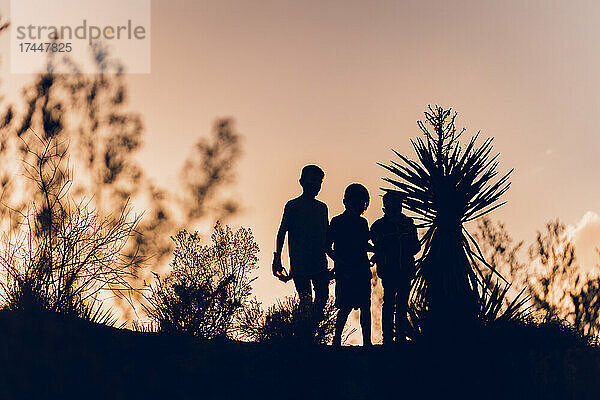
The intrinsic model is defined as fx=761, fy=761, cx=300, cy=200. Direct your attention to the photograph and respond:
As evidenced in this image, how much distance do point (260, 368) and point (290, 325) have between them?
0.60m

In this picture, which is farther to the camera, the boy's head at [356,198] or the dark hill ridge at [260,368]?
the boy's head at [356,198]

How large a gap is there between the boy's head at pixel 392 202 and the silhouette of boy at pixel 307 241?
0.80 meters

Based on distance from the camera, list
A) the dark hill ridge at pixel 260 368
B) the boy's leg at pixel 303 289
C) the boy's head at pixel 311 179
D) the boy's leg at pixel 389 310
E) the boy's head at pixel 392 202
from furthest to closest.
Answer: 1. the boy's head at pixel 392 202
2. the boy's leg at pixel 389 310
3. the boy's head at pixel 311 179
4. the boy's leg at pixel 303 289
5. the dark hill ridge at pixel 260 368

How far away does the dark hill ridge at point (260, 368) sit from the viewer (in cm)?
705

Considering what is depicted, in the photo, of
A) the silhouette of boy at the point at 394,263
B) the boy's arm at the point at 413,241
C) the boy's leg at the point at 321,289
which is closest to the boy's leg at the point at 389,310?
the silhouette of boy at the point at 394,263

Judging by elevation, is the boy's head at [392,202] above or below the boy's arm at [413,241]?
above

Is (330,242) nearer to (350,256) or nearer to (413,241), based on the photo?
(350,256)

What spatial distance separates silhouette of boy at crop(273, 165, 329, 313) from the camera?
809cm

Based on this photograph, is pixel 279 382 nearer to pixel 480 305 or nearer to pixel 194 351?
pixel 194 351

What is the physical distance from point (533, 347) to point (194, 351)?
3.69 meters

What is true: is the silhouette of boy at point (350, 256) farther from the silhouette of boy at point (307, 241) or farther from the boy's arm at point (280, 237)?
the boy's arm at point (280, 237)

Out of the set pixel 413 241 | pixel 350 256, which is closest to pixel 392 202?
pixel 413 241

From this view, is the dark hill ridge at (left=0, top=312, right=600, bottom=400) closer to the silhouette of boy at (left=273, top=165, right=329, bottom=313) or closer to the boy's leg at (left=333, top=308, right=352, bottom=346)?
the boy's leg at (left=333, top=308, right=352, bottom=346)

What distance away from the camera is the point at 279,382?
7410 mm
